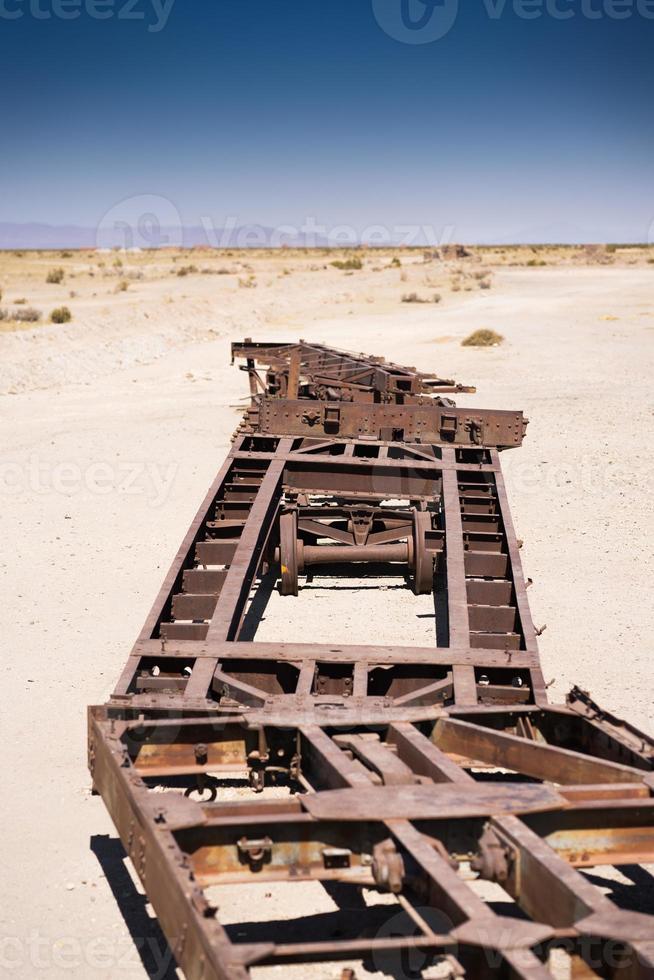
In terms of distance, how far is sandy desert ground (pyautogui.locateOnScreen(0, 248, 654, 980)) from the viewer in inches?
188

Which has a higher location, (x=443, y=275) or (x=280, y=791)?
(x=443, y=275)

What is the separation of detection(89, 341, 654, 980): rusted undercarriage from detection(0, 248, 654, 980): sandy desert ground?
1.95ft

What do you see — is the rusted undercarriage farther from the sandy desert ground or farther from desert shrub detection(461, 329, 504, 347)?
desert shrub detection(461, 329, 504, 347)

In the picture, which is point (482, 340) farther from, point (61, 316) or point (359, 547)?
point (359, 547)

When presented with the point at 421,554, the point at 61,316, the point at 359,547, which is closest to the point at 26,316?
the point at 61,316

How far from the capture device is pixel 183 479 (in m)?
12.9

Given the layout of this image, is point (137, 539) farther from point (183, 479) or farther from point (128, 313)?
point (128, 313)

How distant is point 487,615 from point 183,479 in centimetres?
686

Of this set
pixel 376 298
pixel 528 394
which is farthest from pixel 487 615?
pixel 376 298

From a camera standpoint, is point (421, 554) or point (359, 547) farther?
point (359, 547)

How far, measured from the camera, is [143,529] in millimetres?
10789

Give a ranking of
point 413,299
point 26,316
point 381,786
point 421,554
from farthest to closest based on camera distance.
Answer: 1. point 413,299
2. point 26,316
3. point 421,554
4. point 381,786

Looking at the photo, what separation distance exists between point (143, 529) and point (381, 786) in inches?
282

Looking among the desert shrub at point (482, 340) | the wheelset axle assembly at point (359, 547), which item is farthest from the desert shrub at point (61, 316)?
the wheelset axle assembly at point (359, 547)
